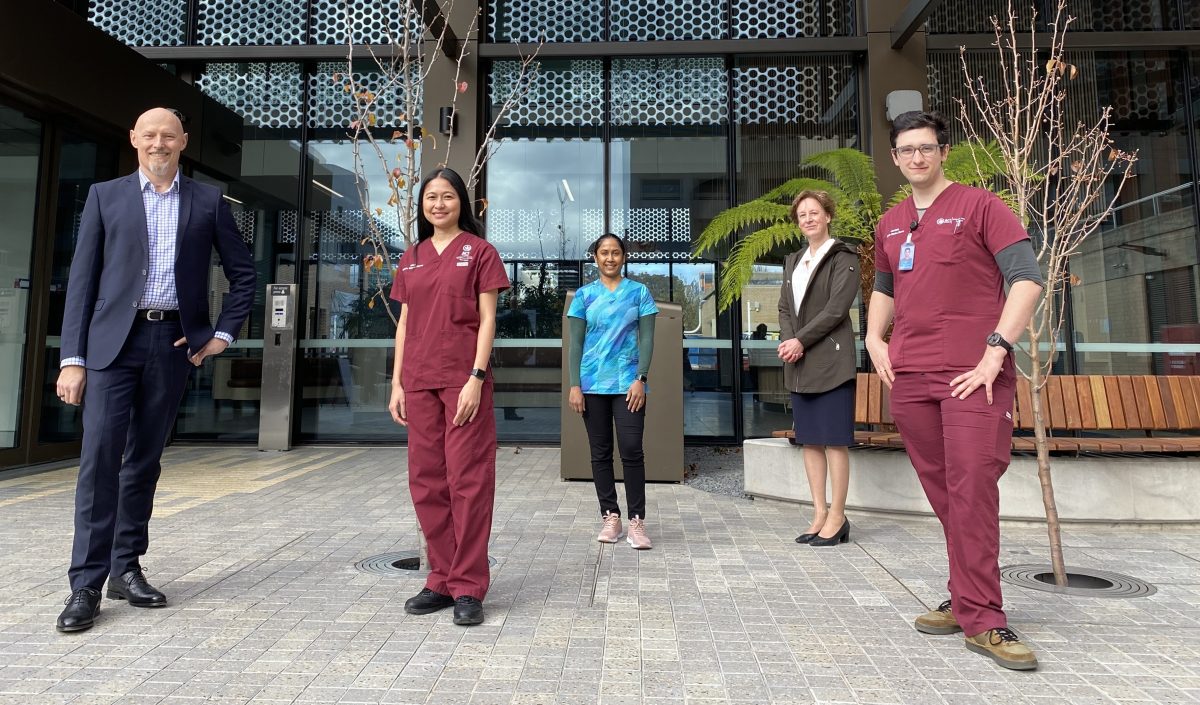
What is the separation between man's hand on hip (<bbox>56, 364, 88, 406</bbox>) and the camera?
2.70 meters

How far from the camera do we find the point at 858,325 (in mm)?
7699

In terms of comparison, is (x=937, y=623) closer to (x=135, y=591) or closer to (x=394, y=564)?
(x=394, y=564)

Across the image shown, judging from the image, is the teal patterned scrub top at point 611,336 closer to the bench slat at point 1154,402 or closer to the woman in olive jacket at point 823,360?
the woman in olive jacket at point 823,360

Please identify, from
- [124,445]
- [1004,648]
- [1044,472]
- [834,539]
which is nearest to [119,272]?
[124,445]

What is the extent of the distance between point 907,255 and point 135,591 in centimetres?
354

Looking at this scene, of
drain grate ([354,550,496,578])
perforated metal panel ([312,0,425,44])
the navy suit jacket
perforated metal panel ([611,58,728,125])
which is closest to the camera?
the navy suit jacket

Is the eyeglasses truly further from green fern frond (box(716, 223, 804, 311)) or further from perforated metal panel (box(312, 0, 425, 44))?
perforated metal panel (box(312, 0, 425, 44))

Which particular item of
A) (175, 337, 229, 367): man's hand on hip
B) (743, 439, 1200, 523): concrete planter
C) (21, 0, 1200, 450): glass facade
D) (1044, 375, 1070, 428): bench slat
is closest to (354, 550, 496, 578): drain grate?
(175, 337, 229, 367): man's hand on hip

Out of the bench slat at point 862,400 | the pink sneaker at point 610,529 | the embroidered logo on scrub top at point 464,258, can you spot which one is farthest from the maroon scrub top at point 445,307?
the bench slat at point 862,400

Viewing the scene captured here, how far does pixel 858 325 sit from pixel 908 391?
550cm

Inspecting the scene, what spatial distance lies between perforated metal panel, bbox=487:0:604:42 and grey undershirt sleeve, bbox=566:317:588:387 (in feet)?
20.0

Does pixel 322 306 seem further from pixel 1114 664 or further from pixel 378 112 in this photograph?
pixel 1114 664

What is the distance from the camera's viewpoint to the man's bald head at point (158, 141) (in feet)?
9.27

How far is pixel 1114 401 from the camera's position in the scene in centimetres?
464
